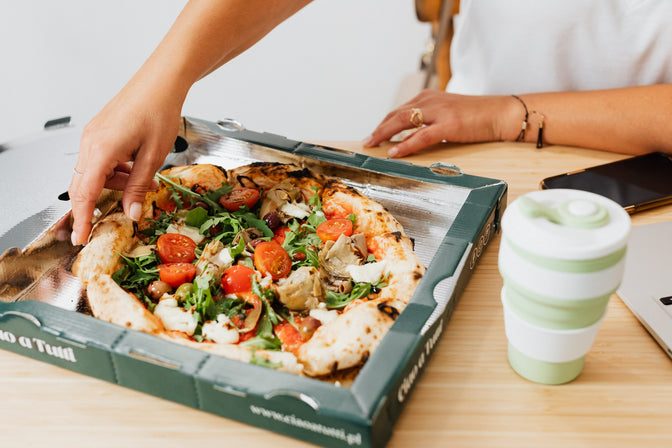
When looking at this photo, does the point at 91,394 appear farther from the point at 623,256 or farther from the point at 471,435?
the point at 623,256

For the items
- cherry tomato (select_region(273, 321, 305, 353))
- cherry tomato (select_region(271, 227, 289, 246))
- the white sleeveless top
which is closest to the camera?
cherry tomato (select_region(273, 321, 305, 353))

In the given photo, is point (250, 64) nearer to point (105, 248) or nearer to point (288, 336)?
point (105, 248)

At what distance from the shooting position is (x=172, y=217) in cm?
110

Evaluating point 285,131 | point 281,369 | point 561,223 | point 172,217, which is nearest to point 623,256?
point 561,223

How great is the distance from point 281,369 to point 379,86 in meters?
2.85

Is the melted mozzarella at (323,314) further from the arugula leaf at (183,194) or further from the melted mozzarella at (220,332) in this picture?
the arugula leaf at (183,194)

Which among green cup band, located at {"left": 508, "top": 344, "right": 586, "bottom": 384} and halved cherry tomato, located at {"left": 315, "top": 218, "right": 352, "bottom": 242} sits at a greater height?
halved cherry tomato, located at {"left": 315, "top": 218, "right": 352, "bottom": 242}

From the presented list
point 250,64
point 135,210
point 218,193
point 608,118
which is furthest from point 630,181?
point 250,64

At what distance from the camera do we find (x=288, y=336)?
33.4 inches

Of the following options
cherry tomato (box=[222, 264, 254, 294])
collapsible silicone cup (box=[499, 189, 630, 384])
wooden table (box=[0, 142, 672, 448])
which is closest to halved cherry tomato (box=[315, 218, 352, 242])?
cherry tomato (box=[222, 264, 254, 294])

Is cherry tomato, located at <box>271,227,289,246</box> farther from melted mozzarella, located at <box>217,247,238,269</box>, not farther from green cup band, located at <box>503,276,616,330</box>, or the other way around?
green cup band, located at <box>503,276,616,330</box>

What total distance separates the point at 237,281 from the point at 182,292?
8cm

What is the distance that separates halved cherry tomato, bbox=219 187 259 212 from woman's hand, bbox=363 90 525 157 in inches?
13.3

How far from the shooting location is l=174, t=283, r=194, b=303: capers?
91 centimetres
